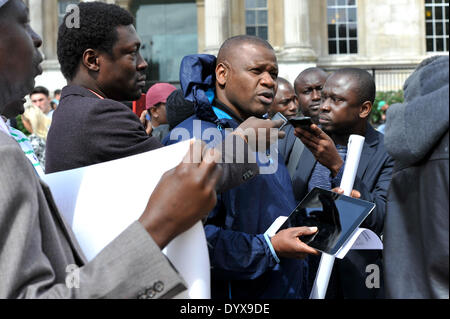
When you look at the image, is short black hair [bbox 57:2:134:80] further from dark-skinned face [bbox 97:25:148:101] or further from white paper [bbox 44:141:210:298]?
white paper [bbox 44:141:210:298]

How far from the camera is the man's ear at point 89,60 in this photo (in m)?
2.85

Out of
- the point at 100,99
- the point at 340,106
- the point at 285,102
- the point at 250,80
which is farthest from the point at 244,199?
the point at 285,102

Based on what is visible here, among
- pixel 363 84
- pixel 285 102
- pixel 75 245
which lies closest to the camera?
pixel 75 245

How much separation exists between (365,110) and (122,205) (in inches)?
120

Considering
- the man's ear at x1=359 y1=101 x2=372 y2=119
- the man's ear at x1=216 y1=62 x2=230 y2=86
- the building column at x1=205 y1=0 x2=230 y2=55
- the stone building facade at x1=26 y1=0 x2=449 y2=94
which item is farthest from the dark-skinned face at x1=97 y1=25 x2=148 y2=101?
the stone building facade at x1=26 y1=0 x2=449 y2=94

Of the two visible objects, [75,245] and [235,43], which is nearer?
[75,245]

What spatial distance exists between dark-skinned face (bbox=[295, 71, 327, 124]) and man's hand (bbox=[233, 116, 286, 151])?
4453mm

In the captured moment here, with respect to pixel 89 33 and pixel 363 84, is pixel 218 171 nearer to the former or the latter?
pixel 89 33

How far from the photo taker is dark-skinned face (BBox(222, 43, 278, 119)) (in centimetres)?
320

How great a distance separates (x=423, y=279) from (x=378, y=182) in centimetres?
240

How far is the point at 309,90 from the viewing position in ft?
22.8

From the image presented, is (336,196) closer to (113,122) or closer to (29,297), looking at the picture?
(113,122)

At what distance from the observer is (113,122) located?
2469 mm
